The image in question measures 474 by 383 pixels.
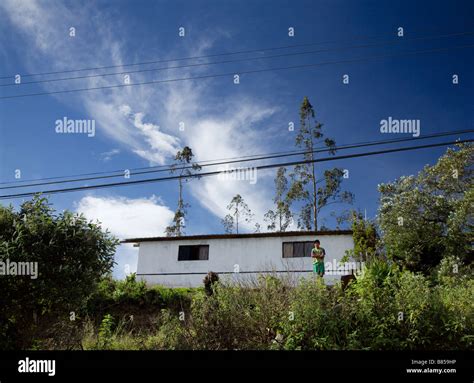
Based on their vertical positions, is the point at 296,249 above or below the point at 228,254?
above

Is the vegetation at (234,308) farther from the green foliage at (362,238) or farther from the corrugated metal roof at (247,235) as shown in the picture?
the corrugated metal roof at (247,235)

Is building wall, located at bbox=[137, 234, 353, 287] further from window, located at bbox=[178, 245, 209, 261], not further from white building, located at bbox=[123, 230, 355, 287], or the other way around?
window, located at bbox=[178, 245, 209, 261]

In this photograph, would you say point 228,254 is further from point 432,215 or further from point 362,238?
point 432,215

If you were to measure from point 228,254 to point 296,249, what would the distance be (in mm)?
3507

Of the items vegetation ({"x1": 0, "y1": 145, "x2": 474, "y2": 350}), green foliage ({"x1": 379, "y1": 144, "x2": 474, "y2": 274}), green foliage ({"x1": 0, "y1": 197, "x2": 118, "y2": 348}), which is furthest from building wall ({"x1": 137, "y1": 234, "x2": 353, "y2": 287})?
green foliage ({"x1": 0, "y1": 197, "x2": 118, "y2": 348})

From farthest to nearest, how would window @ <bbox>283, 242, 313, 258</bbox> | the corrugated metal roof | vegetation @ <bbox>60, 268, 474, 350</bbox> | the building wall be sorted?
1. window @ <bbox>283, 242, 313, 258</bbox>
2. the corrugated metal roof
3. the building wall
4. vegetation @ <bbox>60, 268, 474, 350</bbox>

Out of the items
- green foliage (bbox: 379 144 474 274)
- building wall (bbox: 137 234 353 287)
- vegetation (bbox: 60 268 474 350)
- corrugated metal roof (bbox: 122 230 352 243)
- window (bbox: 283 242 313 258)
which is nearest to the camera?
vegetation (bbox: 60 268 474 350)

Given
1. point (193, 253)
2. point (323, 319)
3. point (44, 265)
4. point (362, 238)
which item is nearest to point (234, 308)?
point (323, 319)

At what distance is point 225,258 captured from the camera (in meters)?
23.4

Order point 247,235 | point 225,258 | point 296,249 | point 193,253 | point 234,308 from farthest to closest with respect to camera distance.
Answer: point 193,253
point 225,258
point 247,235
point 296,249
point 234,308

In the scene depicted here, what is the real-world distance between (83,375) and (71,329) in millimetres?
2766

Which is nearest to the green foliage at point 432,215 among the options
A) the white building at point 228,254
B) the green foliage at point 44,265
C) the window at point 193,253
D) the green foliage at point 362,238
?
the green foliage at point 362,238

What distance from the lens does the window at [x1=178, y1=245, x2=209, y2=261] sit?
24.0 m

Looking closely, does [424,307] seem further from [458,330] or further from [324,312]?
[324,312]
